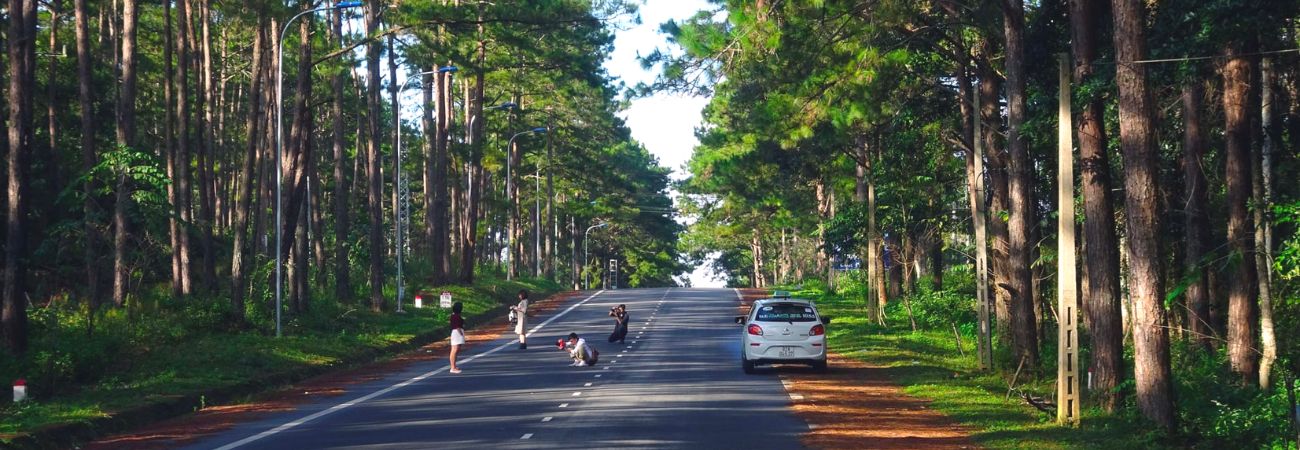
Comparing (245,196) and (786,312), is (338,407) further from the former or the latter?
(245,196)

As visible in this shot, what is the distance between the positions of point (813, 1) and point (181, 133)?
2088 centimetres

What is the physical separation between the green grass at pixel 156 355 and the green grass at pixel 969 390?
12175mm

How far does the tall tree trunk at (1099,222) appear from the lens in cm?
1905

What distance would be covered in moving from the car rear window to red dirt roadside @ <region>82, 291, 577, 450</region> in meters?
8.08

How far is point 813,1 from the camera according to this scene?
22422 millimetres

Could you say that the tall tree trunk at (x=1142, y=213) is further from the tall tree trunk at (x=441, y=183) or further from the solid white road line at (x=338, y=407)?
the tall tree trunk at (x=441, y=183)

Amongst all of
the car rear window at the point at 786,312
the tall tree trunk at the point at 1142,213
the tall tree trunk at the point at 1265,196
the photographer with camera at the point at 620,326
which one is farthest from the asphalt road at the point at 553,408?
the tall tree trunk at the point at 1265,196

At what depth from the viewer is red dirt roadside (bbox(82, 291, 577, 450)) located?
16844 mm

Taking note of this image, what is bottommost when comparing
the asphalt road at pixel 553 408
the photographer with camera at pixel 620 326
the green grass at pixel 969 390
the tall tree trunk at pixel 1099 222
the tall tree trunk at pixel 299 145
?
the green grass at pixel 969 390

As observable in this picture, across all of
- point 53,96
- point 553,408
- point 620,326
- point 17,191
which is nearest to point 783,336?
point 553,408

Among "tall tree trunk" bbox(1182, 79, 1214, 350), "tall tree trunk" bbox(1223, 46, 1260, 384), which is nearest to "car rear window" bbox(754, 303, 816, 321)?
"tall tree trunk" bbox(1182, 79, 1214, 350)

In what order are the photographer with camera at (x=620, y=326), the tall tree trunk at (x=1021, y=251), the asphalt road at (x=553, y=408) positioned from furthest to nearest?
the photographer with camera at (x=620, y=326) → the tall tree trunk at (x=1021, y=251) → the asphalt road at (x=553, y=408)

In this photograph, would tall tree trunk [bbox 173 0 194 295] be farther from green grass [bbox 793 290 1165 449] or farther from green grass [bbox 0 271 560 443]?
green grass [bbox 793 290 1165 449]

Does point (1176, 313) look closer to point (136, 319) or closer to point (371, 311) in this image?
point (136, 319)
